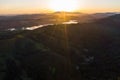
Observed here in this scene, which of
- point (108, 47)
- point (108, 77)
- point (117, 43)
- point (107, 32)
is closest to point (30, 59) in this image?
point (108, 77)

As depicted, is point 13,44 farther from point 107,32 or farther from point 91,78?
point 107,32

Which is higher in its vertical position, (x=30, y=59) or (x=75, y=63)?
(x=30, y=59)

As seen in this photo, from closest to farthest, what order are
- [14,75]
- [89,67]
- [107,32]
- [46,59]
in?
[14,75] < [46,59] < [89,67] < [107,32]

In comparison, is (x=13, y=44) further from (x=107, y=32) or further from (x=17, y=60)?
(x=107, y=32)

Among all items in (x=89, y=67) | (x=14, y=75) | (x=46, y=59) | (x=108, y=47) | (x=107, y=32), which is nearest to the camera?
(x=14, y=75)

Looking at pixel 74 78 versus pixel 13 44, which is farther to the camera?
pixel 13 44

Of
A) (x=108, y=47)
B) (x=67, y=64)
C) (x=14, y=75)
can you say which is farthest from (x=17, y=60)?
(x=108, y=47)
